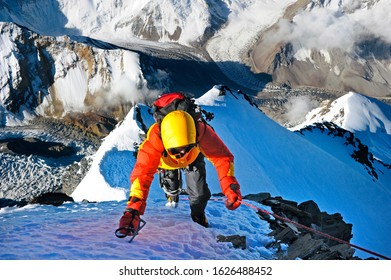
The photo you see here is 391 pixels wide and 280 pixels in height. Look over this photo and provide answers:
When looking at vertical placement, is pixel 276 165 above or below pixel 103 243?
above

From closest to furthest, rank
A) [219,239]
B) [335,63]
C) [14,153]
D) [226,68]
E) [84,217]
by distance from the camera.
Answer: [219,239], [84,217], [14,153], [335,63], [226,68]

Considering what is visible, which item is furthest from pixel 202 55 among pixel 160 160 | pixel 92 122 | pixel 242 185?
pixel 160 160

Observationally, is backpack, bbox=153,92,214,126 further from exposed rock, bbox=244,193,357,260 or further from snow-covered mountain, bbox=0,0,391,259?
exposed rock, bbox=244,193,357,260

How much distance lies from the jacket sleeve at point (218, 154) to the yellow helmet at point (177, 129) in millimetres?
525

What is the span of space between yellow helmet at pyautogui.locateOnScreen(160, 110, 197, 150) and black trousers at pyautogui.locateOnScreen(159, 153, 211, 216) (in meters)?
0.93

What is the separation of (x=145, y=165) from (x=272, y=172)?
718 centimetres

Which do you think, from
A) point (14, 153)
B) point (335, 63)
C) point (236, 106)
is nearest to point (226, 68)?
point (335, 63)

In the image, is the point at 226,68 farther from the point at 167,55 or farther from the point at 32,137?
the point at 32,137

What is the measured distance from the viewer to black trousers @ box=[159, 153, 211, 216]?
624 cm

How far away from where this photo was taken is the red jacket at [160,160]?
5.68m

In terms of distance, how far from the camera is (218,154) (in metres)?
6.02

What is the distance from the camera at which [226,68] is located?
557 ft
